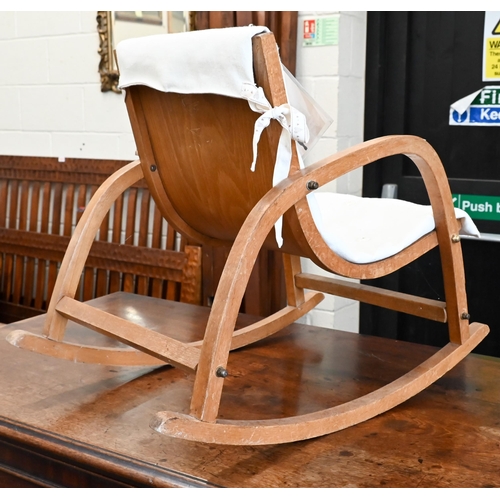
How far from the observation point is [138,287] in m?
2.75

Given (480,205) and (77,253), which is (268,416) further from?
(480,205)

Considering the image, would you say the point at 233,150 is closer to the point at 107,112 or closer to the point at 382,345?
the point at 382,345

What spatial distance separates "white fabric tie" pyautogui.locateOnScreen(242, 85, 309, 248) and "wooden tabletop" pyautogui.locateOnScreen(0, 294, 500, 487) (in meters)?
0.37

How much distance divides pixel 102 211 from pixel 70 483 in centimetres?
54

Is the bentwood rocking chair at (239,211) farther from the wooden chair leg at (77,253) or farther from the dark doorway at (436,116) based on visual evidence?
the dark doorway at (436,116)

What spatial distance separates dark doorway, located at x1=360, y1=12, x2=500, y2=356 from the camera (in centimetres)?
230

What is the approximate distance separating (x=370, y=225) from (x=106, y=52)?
1.59m

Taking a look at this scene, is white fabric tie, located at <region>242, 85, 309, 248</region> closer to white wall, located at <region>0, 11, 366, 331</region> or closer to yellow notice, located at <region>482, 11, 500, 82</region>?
white wall, located at <region>0, 11, 366, 331</region>

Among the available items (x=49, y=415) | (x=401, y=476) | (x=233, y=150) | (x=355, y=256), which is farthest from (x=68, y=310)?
(x=401, y=476)

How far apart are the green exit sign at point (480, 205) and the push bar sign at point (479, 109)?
24 centimetres

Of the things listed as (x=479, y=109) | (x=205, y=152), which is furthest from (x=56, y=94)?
(x=205, y=152)

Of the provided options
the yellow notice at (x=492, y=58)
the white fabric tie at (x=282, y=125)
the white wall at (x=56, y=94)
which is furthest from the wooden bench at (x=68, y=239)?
the white fabric tie at (x=282, y=125)

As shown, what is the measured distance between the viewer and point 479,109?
230 cm

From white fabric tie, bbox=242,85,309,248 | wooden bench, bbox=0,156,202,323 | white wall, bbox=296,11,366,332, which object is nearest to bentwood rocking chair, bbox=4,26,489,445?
white fabric tie, bbox=242,85,309,248
